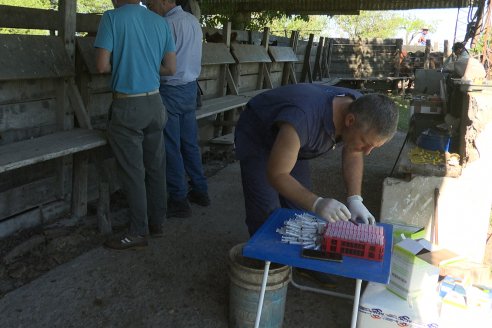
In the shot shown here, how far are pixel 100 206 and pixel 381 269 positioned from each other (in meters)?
2.57

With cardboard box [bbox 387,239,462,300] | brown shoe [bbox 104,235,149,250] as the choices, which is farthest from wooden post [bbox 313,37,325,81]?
cardboard box [bbox 387,239,462,300]

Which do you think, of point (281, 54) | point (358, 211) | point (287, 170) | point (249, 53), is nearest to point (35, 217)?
point (287, 170)

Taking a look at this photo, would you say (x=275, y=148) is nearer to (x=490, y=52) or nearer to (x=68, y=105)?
(x=68, y=105)

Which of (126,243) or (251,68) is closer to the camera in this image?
(126,243)

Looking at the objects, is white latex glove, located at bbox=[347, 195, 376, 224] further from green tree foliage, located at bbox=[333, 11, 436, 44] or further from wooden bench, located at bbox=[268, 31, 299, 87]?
green tree foliage, located at bbox=[333, 11, 436, 44]

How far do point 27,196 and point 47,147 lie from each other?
0.63m

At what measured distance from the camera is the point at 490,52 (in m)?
5.88

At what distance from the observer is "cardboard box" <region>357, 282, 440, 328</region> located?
99.7 inches

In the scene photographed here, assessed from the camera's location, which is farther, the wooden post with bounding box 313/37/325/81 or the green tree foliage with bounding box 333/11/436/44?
the green tree foliage with bounding box 333/11/436/44

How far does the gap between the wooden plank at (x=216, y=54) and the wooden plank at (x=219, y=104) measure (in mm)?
487

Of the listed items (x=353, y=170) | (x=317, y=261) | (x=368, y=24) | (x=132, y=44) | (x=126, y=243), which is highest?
(x=368, y=24)

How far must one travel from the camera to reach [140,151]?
3.53 metres

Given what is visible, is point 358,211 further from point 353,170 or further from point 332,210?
point 332,210

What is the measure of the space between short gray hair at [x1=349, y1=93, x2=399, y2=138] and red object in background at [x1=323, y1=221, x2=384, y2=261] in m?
0.48
